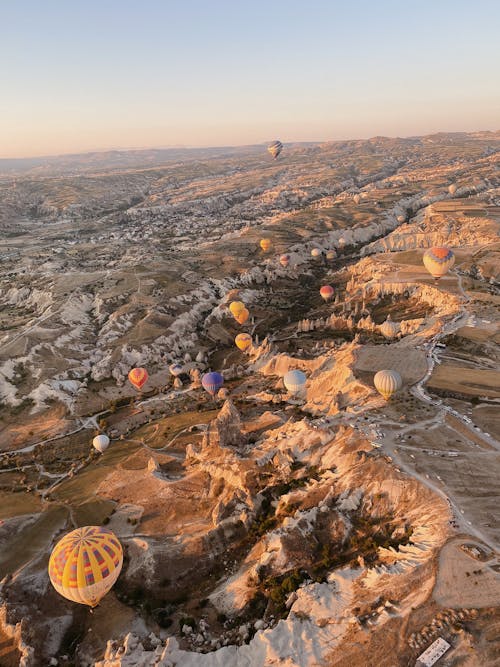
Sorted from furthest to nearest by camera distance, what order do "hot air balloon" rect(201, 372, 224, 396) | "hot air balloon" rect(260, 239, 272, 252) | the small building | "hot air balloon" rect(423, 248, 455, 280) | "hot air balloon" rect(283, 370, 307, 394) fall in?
"hot air balloon" rect(260, 239, 272, 252), "hot air balloon" rect(423, 248, 455, 280), "hot air balloon" rect(201, 372, 224, 396), "hot air balloon" rect(283, 370, 307, 394), the small building

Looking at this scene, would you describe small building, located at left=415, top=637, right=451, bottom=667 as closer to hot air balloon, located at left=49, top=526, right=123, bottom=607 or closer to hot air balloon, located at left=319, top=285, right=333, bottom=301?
hot air balloon, located at left=49, top=526, right=123, bottom=607

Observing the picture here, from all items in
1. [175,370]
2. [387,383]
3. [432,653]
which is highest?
[387,383]

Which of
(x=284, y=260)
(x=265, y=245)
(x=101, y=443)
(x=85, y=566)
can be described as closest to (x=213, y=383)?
(x=101, y=443)

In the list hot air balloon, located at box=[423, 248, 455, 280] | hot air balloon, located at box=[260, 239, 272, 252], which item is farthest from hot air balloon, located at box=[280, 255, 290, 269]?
hot air balloon, located at box=[423, 248, 455, 280]

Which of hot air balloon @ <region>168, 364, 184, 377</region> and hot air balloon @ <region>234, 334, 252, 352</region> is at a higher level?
hot air balloon @ <region>234, 334, 252, 352</region>

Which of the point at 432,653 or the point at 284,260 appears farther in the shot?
the point at 284,260

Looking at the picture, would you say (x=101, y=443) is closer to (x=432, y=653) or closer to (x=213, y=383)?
(x=213, y=383)

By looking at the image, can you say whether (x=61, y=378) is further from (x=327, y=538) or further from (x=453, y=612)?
(x=453, y=612)

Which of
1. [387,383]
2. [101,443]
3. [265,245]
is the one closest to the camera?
[387,383]
